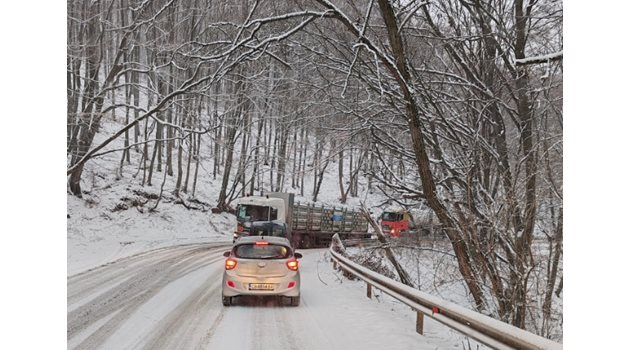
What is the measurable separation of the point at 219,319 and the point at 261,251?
1403mm

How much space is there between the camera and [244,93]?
221 inches

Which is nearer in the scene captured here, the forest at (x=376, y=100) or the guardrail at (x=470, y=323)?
the guardrail at (x=470, y=323)

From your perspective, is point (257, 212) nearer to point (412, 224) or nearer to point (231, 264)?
point (231, 264)

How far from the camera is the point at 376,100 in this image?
6301 millimetres

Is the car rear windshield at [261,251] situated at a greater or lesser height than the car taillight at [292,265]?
greater

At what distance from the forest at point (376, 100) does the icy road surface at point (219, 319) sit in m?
1.08

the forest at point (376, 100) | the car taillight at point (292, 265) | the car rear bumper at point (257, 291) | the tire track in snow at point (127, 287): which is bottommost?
the tire track in snow at point (127, 287)

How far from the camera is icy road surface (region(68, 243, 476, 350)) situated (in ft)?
14.3

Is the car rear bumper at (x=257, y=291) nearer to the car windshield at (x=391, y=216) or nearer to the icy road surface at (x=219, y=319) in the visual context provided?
the icy road surface at (x=219, y=319)

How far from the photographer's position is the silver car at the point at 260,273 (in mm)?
6348

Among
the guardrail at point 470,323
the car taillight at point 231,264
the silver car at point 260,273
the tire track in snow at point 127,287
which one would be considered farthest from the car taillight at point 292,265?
the tire track in snow at point 127,287

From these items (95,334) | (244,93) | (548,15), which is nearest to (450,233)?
(548,15)

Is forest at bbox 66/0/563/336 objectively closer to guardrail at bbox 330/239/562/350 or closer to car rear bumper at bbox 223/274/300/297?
guardrail at bbox 330/239/562/350

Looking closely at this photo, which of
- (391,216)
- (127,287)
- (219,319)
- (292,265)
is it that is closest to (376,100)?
(292,265)
